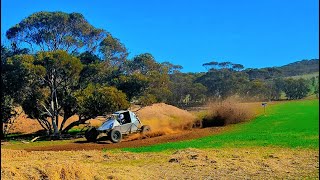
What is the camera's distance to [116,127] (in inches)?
1075

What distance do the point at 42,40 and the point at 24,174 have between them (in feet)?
108

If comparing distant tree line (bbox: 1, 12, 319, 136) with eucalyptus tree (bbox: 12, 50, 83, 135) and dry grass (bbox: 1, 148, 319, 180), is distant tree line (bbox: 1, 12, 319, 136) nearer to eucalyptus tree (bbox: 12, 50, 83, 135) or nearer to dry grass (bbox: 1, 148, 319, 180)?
eucalyptus tree (bbox: 12, 50, 83, 135)

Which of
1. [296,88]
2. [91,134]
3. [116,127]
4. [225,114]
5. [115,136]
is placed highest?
[296,88]

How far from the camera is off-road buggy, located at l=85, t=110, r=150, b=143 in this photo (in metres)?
26.9

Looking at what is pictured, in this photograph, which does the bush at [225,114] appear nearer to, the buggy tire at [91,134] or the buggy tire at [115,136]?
the buggy tire at [115,136]

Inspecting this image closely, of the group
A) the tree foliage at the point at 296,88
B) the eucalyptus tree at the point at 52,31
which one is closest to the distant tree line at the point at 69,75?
the eucalyptus tree at the point at 52,31

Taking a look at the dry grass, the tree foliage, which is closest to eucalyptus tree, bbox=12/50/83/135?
the dry grass

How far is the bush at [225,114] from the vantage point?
37.9 meters

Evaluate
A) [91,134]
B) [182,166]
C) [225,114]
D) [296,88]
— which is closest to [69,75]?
[91,134]

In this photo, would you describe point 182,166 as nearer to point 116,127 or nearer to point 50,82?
point 116,127

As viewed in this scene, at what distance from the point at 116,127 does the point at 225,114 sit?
13.6 metres

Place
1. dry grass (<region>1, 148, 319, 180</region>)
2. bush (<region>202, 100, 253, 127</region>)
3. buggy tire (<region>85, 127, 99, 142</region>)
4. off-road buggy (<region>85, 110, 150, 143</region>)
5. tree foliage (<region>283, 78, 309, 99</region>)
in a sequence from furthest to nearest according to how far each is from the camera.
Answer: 1. tree foliage (<region>283, 78, 309, 99</region>)
2. bush (<region>202, 100, 253, 127</region>)
3. buggy tire (<region>85, 127, 99, 142</region>)
4. off-road buggy (<region>85, 110, 150, 143</region>)
5. dry grass (<region>1, 148, 319, 180</region>)

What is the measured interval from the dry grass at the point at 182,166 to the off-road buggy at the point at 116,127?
28.4 ft

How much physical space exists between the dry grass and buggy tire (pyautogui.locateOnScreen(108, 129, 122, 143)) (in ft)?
27.6
